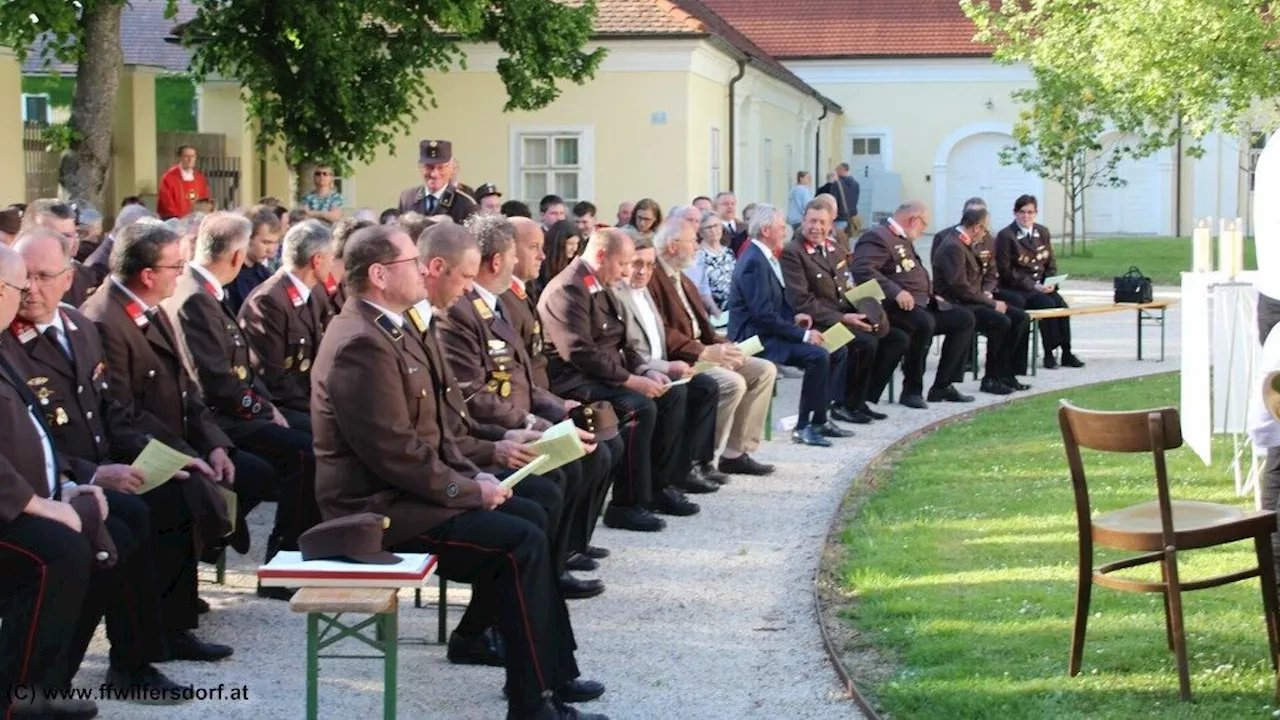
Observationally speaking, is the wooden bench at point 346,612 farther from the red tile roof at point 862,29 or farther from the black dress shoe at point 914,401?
the red tile roof at point 862,29

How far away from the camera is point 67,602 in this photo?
6023 mm

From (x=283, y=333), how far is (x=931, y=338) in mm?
7990

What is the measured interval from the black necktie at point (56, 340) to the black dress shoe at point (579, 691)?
2.20m

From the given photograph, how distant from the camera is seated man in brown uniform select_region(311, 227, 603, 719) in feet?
21.1

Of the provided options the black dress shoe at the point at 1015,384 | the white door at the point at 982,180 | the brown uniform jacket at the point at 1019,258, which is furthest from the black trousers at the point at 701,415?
the white door at the point at 982,180

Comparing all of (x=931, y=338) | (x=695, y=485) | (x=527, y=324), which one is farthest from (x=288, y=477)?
(x=931, y=338)

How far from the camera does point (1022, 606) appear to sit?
7.98 meters

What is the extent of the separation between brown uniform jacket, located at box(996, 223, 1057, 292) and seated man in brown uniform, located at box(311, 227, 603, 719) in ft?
40.7

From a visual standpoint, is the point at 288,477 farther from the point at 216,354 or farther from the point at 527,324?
the point at 527,324

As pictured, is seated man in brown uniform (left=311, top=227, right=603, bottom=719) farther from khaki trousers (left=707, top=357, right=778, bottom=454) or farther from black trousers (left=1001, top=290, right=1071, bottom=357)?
black trousers (left=1001, top=290, right=1071, bottom=357)

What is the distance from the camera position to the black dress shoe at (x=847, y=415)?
48.3ft

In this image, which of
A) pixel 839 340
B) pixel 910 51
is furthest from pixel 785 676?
pixel 910 51

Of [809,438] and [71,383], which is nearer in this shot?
[71,383]

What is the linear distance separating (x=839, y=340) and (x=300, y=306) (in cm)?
544
